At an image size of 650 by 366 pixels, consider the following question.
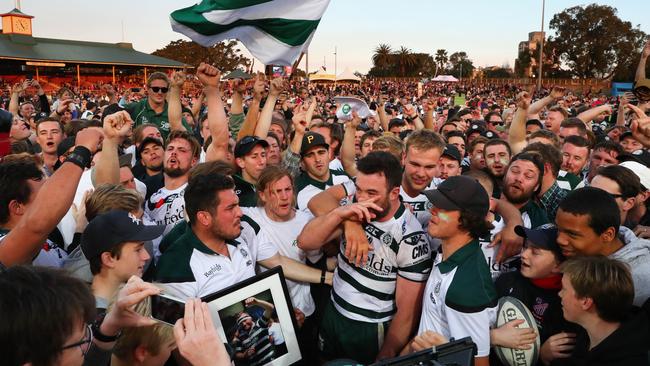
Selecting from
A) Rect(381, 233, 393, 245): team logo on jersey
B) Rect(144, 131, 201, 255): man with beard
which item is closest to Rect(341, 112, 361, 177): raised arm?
Rect(144, 131, 201, 255): man with beard

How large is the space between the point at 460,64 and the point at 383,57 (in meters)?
17.0

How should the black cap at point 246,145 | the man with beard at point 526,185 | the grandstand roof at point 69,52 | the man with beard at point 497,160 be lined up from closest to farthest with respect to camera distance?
the man with beard at point 526,185 → the black cap at point 246,145 → the man with beard at point 497,160 → the grandstand roof at point 69,52

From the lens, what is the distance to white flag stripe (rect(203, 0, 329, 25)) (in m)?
5.53

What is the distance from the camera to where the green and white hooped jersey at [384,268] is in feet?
9.80

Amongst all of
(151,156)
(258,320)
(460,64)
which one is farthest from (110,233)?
(460,64)

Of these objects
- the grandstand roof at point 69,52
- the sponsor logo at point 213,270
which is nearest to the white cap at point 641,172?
the sponsor logo at point 213,270

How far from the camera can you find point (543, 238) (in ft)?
9.59

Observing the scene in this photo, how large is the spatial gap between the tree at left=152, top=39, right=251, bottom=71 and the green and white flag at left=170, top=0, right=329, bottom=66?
56.7m

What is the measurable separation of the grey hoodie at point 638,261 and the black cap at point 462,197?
0.88 meters

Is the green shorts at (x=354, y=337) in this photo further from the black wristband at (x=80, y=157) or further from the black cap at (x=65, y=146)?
the black cap at (x=65, y=146)

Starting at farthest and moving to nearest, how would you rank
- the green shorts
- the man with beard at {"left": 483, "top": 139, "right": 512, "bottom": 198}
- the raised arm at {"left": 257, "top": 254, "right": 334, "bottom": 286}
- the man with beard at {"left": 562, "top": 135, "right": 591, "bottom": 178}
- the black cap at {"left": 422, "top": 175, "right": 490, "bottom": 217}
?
Result: the man with beard at {"left": 562, "top": 135, "right": 591, "bottom": 178}
the man with beard at {"left": 483, "top": 139, "right": 512, "bottom": 198}
the raised arm at {"left": 257, "top": 254, "right": 334, "bottom": 286}
the green shorts
the black cap at {"left": 422, "top": 175, "right": 490, "bottom": 217}

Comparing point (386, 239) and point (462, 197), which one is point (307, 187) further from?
point (462, 197)

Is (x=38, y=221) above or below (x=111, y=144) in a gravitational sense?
below

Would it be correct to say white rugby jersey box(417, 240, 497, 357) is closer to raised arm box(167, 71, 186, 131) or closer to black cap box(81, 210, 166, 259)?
black cap box(81, 210, 166, 259)
